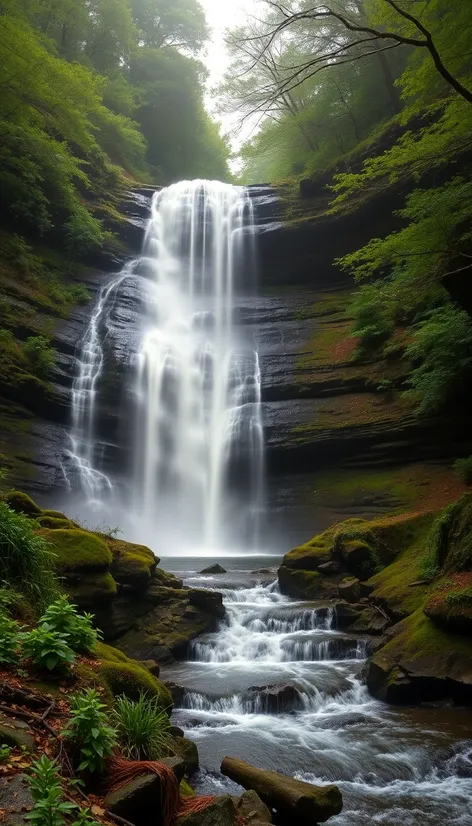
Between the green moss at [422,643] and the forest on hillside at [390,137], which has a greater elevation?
the forest on hillside at [390,137]

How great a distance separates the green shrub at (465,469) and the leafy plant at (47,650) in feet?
43.3

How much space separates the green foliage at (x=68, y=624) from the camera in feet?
14.3

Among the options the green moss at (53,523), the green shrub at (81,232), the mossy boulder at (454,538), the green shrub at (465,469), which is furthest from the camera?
the green shrub at (81,232)

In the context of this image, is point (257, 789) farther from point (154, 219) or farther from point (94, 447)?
point (154, 219)

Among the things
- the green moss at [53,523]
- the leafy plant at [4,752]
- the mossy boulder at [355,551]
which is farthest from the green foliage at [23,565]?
the mossy boulder at [355,551]

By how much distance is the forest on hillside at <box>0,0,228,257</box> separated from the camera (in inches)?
862

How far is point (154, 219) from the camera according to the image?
31141 millimetres

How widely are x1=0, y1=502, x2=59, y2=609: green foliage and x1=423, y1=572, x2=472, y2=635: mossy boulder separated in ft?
16.8

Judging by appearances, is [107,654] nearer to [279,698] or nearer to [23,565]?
[23,565]

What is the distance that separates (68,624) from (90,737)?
1.39 meters

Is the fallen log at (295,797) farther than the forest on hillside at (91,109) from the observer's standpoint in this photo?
No

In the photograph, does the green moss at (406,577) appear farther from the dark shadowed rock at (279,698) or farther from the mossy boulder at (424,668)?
the dark shadowed rock at (279,698)

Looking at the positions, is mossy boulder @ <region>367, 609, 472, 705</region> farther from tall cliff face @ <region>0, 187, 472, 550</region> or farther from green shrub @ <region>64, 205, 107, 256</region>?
green shrub @ <region>64, 205, 107, 256</region>

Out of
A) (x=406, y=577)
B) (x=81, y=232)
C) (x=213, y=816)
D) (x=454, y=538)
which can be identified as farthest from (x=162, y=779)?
(x=81, y=232)
